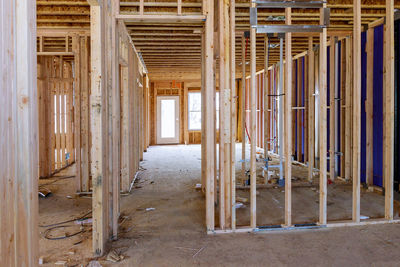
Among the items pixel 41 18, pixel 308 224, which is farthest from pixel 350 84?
pixel 41 18

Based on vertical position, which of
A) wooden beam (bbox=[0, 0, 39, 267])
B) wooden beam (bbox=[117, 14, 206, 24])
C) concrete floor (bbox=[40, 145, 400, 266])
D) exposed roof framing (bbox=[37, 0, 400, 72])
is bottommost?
concrete floor (bbox=[40, 145, 400, 266])

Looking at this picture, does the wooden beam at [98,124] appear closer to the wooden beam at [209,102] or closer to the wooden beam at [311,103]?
the wooden beam at [209,102]

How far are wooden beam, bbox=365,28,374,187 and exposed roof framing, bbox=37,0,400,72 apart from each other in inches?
17.6

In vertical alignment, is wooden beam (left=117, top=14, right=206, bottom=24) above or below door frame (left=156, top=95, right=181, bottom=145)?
above

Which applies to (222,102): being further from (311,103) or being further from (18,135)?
(311,103)

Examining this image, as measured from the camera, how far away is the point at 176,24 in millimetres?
5934

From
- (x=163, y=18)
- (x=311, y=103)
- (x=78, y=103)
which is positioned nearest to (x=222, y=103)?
(x=163, y=18)

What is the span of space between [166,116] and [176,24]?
9.53m

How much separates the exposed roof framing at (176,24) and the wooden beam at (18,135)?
2.31 metres

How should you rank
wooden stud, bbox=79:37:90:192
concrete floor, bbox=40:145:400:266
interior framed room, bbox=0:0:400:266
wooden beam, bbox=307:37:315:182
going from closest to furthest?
interior framed room, bbox=0:0:400:266 → concrete floor, bbox=40:145:400:266 → wooden stud, bbox=79:37:90:192 → wooden beam, bbox=307:37:315:182

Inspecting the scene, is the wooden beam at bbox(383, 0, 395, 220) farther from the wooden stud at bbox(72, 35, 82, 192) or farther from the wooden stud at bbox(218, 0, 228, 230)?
the wooden stud at bbox(72, 35, 82, 192)

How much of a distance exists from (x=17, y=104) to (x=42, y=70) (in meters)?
6.39

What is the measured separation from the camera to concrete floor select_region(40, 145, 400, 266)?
312cm

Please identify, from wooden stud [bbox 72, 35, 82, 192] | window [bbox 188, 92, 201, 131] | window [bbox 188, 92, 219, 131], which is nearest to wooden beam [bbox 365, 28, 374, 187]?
wooden stud [bbox 72, 35, 82, 192]
